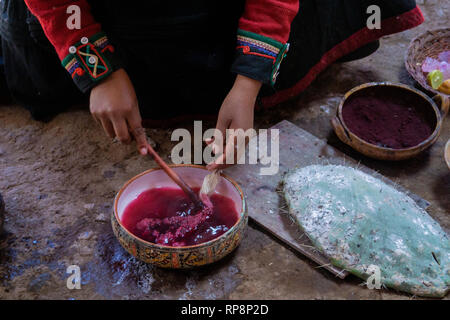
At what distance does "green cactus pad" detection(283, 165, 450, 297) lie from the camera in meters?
1.62

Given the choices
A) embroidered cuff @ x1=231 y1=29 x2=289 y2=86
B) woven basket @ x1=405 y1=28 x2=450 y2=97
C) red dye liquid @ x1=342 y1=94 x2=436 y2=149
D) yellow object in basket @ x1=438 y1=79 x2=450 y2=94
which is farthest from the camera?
woven basket @ x1=405 y1=28 x2=450 y2=97

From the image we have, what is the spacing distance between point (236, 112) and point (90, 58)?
59 centimetres

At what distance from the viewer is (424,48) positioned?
291 centimetres

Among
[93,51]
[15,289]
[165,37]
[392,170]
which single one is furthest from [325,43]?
[15,289]

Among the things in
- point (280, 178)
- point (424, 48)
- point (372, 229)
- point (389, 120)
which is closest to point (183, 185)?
point (280, 178)

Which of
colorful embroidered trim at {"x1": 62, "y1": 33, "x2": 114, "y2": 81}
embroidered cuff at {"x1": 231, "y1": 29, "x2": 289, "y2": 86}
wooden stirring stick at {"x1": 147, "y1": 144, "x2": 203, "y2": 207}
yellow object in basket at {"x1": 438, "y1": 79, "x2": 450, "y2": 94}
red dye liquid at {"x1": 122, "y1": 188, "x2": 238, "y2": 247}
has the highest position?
colorful embroidered trim at {"x1": 62, "y1": 33, "x2": 114, "y2": 81}

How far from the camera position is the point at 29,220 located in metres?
1.88

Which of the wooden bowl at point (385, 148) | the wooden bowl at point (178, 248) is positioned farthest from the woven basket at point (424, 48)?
the wooden bowl at point (178, 248)

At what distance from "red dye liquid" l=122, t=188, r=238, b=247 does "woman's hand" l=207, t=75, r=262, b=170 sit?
0.17 meters

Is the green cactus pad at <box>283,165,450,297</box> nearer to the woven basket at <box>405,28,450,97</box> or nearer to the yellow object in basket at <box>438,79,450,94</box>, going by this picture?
the yellow object in basket at <box>438,79,450,94</box>

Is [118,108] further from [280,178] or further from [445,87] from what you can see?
[445,87]

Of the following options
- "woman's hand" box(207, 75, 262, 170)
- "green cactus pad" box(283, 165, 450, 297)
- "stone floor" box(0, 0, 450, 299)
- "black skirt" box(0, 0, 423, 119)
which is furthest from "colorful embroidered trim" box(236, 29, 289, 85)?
"stone floor" box(0, 0, 450, 299)

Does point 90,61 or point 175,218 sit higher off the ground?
point 90,61

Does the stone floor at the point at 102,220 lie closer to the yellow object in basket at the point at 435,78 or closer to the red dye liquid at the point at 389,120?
the red dye liquid at the point at 389,120
